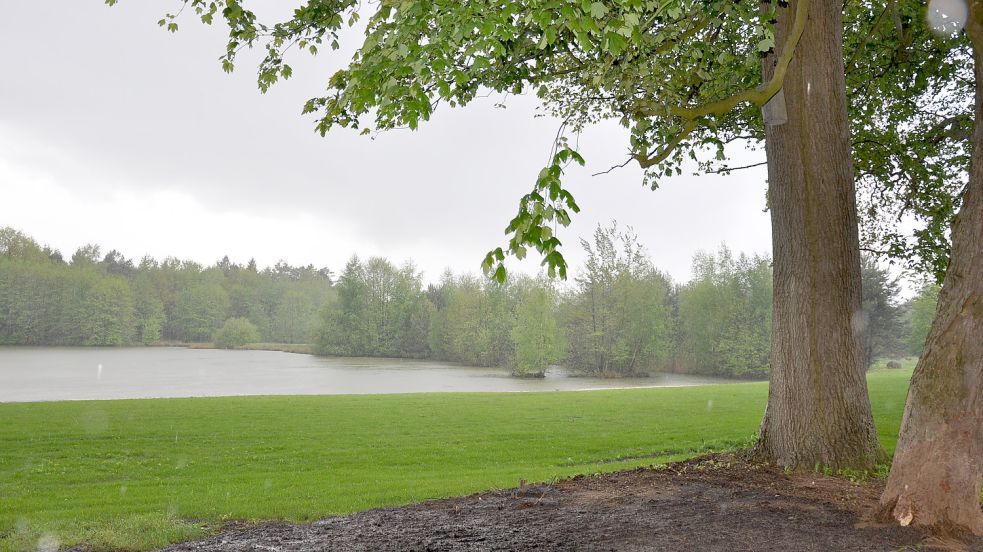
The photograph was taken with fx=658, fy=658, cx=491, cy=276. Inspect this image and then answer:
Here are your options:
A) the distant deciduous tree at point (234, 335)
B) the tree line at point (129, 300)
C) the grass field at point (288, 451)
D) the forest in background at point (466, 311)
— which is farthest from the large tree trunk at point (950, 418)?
the distant deciduous tree at point (234, 335)

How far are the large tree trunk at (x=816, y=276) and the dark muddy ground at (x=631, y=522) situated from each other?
1.93 feet

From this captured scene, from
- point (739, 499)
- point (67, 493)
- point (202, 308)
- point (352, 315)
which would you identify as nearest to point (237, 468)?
point (67, 493)

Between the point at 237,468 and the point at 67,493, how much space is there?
2558 millimetres

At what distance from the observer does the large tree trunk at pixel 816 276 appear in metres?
6.71

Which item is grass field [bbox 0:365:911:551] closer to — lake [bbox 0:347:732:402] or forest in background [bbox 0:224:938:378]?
lake [bbox 0:347:732:402]

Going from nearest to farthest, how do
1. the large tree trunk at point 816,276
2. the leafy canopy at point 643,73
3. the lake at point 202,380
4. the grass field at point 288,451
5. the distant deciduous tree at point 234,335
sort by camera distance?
the leafy canopy at point 643,73 → the large tree trunk at point 816,276 → the grass field at point 288,451 → the lake at point 202,380 → the distant deciduous tree at point 234,335

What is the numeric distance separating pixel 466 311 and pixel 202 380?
3136 centimetres

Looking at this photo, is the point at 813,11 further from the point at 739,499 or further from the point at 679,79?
the point at 739,499

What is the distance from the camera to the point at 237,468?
35.5 feet

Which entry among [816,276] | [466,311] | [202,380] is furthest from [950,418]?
[466,311]

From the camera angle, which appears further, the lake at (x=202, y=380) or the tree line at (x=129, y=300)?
the tree line at (x=129, y=300)

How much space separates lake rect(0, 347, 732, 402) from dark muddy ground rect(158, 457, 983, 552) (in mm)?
26535

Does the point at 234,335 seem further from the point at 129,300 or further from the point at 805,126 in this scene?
the point at 805,126

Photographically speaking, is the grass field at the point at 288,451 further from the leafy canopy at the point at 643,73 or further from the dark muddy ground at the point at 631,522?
the leafy canopy at the point at 643,73
